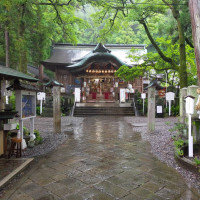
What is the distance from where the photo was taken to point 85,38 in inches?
1581

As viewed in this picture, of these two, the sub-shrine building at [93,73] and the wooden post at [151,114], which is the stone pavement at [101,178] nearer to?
the wooden post at [151,114]

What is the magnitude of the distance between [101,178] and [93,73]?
1811 centimetres

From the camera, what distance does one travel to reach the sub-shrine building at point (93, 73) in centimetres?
1897

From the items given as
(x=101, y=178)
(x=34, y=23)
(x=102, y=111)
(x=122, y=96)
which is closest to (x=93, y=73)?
(x=122, y=96)

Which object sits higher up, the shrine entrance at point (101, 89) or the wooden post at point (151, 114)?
the shrine entrance at point (101, 89)

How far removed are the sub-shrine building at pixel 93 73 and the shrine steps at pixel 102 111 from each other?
354 cm

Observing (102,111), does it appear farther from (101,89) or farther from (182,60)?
(182,60)

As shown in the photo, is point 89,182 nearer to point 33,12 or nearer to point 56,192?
point 56,192

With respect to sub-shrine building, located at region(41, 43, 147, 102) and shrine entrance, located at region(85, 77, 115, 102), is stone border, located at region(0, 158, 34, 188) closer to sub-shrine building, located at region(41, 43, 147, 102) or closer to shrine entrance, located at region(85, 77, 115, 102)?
sub-shrine building, located at region(41, 43, 147, 102)

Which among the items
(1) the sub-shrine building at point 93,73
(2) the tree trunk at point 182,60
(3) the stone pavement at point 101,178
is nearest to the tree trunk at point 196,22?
(3) the stone pavement at point 101,178

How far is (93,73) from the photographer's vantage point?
2088 centimetres

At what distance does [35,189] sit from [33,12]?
1419 centimetres

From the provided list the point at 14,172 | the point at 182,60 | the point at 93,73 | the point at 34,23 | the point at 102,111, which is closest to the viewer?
the point at 14,172

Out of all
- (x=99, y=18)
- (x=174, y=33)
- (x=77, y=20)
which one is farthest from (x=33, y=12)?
(x=174, y=33)
